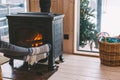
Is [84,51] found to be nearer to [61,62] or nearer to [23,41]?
[61,62]

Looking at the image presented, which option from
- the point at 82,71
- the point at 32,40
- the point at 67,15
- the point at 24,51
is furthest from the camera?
the point at 67,15

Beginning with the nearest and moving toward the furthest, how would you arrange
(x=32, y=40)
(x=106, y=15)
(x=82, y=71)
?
(x=82, y=71) → (x=32, y=40) → (x=106, y=15)

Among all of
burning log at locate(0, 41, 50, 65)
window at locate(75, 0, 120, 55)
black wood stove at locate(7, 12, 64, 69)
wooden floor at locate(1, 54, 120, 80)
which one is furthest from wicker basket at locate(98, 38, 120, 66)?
burning log at locate(0, 41, 50, 65)

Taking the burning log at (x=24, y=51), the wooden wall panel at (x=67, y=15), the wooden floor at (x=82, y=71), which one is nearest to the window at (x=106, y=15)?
the wooden wall panel at (x=67, y=15)

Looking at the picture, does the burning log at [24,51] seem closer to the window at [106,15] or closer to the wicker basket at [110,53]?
the wicker basket at [110,53]

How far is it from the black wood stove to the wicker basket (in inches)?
28.5

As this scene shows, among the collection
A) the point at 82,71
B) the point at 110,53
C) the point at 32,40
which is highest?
the point at 32,40

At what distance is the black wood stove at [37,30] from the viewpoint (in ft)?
9.55

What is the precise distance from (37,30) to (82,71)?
919 millimetres

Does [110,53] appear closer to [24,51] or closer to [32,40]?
[32,40]

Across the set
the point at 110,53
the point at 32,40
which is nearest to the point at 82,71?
the point at 110,53

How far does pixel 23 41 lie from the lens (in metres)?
3.13

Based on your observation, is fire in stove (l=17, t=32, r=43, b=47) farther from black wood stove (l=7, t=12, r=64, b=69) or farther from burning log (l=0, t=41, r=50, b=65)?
burning log (l=0, t=41, r=50, b=65)

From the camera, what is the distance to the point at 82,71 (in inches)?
117
